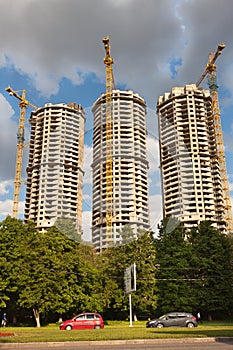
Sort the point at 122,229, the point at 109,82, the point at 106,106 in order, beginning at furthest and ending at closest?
1. the point at 109,82
2. the point at 106,106
3. the point at 122,229

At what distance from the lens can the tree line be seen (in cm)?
4350

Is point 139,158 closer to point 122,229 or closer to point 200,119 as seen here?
point 122,229

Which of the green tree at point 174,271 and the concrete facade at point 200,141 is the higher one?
the concrete facade at point 200,141

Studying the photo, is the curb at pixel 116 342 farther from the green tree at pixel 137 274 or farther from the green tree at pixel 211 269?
the green tree at pixel 211 269

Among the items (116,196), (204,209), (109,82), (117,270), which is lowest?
(117,270)

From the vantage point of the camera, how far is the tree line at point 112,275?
43.5 m

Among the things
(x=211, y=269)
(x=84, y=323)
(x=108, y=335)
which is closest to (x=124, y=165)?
(x=108, y=335)

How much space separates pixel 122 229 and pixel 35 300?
25961 millimetres

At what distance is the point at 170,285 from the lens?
4988 centimetres

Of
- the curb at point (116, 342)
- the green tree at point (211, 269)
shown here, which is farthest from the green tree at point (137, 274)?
the curb at point (116, 342)

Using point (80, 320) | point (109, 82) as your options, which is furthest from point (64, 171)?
point (109, 82)

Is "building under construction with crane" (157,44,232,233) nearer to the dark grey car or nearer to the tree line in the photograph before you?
the tree line

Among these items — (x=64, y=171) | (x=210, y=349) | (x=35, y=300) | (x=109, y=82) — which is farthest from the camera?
(x=109, y=82)

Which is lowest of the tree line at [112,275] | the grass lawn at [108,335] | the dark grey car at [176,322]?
the dark grey car at [176,322]
